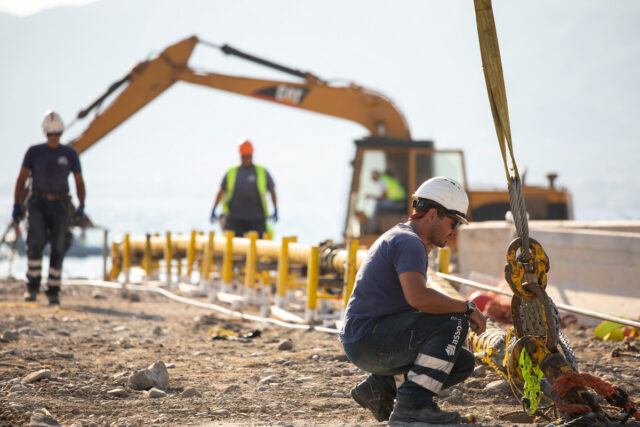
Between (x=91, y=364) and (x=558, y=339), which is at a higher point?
(x=558, y=339)

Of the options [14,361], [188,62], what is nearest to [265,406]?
[14,361]

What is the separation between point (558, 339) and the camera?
174 inches

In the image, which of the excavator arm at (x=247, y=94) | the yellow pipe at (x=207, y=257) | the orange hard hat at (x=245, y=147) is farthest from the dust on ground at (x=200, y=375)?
the excavator arm at (x=247, y=94)

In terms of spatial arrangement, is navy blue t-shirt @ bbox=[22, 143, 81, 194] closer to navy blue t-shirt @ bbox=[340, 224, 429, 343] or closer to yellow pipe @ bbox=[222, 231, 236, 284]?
yellow pipe @ bbox=[222, 231, 236, 284]

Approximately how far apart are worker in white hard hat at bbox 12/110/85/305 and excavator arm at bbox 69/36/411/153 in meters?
6.19

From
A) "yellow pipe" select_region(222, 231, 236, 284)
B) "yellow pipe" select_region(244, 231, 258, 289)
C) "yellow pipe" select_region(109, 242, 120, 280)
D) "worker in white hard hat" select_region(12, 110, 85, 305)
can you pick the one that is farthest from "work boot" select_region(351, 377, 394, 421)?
"yellow pipe" select_region(109, 242, 120, 280)

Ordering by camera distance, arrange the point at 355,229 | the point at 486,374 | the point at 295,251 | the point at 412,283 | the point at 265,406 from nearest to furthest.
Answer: the point at 412,283
the point at 265,406
the point at 486,374
the point at 295,251
the point at 355,229

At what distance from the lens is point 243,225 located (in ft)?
40.8

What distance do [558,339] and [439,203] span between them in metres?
0.94

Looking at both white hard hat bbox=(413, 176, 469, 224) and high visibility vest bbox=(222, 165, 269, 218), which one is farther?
high visibility vest bbox=(222, 165, 269, 218)

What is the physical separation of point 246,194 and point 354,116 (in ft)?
17.0

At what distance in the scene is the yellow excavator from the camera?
15070mm

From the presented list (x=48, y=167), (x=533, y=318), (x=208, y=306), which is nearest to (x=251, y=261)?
(x=208, y=306)

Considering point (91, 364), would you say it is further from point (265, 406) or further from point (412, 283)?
point (412, 283)
